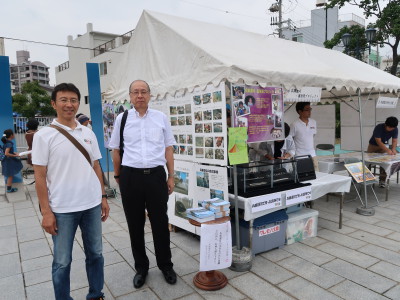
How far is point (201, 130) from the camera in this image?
335 centimetres

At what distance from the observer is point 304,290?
2.72m

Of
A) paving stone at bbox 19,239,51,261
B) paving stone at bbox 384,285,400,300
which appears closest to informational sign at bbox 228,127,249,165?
paving stone at bbox 384,285,400,300

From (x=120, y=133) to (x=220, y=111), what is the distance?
1017 millimetres

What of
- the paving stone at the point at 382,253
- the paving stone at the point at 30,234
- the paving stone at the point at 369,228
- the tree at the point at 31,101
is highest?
the tree at the point at 31,101

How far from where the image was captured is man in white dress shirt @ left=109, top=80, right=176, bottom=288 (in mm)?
2609

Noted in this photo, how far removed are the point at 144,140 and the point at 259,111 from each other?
141 cm

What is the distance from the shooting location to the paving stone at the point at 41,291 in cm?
268

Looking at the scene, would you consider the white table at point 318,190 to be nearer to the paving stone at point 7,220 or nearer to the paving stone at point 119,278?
the paving stone at point 119,278

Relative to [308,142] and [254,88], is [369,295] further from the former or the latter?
[308,142]

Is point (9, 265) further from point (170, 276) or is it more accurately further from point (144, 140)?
point (144, 140)

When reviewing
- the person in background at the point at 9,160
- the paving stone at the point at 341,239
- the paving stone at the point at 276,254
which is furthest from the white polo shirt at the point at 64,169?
the person in background at the point at 9,160

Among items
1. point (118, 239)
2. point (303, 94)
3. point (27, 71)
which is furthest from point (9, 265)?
point (27, 71)

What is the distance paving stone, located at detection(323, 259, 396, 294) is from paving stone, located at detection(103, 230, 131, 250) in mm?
2416

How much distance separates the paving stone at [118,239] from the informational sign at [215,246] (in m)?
1.54
